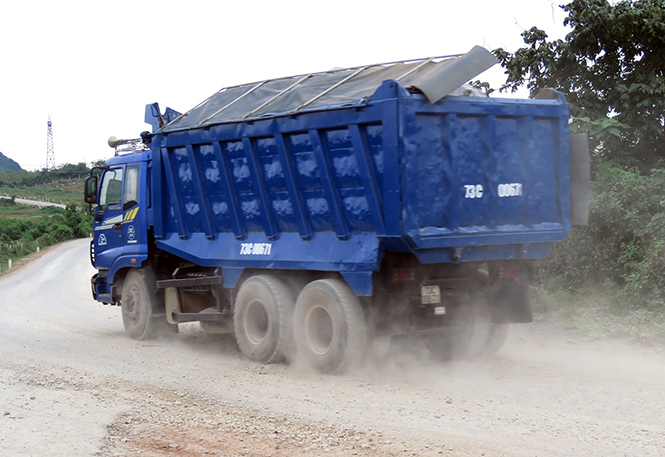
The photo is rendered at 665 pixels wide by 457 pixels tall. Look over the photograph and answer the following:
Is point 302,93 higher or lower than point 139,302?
higher

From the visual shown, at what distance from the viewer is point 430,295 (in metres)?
7.99

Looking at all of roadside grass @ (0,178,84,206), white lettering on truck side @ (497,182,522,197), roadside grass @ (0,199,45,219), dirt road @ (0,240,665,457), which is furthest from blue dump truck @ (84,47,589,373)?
roadside grass @ (0,178,84,206)

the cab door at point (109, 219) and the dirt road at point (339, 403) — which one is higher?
the cab door at point (109, 219)

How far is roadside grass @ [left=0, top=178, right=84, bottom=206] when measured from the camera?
3741 inches

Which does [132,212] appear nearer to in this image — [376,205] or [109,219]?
[109,219]

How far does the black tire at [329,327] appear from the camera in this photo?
7.76m

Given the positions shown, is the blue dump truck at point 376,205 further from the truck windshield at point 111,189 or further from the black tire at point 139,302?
the truck windshield at point 111,189

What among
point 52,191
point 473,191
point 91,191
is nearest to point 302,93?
point 473,191

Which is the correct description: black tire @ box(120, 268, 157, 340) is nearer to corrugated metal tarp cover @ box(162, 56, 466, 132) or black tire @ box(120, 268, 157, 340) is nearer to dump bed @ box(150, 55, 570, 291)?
dump bed @ box(150, 55, 570, 291)

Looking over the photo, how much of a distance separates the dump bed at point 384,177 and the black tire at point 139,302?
2.08 meters

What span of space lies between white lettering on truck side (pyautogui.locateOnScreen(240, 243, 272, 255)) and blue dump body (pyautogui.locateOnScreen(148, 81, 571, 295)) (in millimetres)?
14

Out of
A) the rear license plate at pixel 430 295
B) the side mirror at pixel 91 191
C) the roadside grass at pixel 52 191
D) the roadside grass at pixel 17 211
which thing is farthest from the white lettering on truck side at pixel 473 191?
the roadside grass at pixel 52 191

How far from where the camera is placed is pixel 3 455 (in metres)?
5.29

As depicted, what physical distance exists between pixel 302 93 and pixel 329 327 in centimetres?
274
